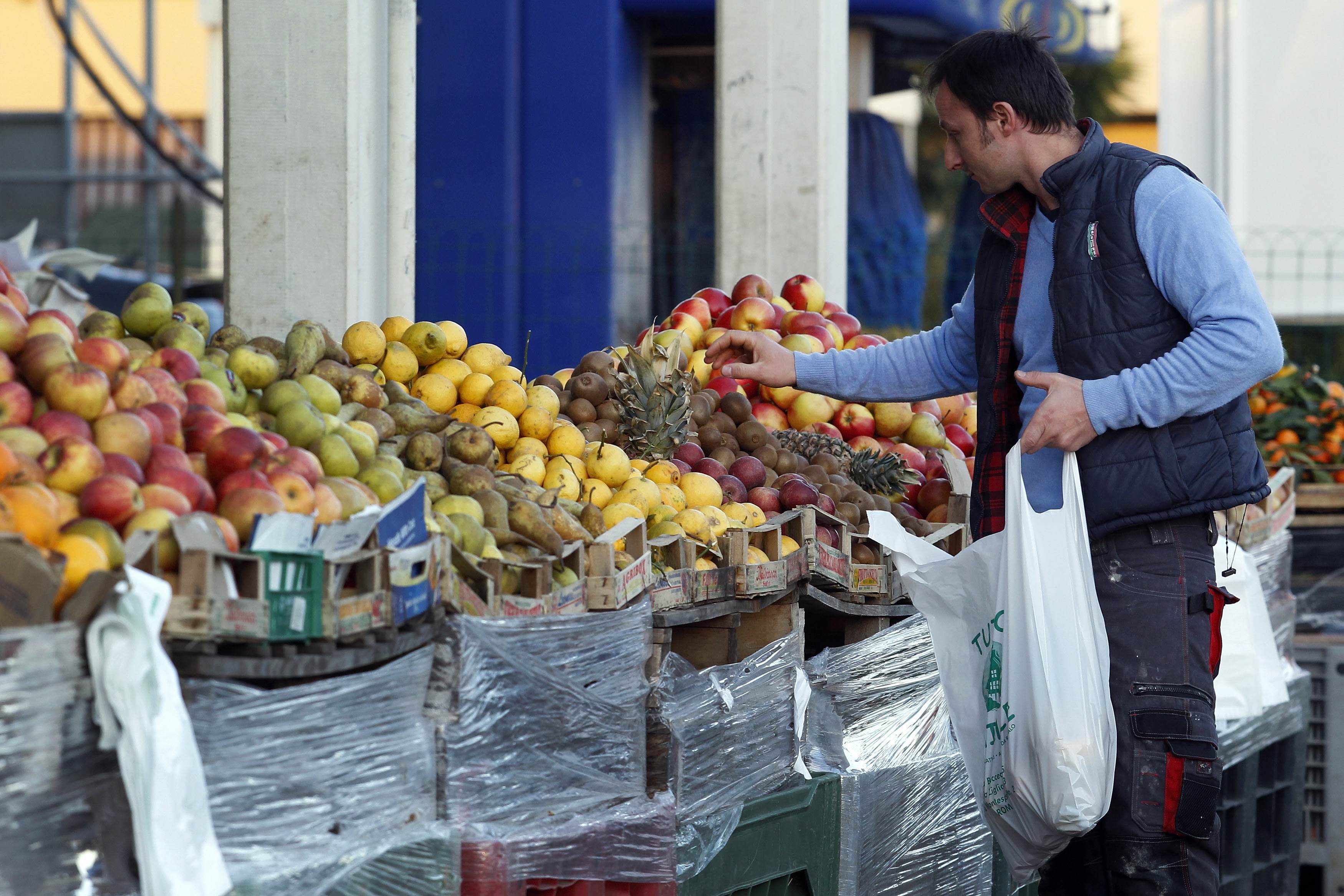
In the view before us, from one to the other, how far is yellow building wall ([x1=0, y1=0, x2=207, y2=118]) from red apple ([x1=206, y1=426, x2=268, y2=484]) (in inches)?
874

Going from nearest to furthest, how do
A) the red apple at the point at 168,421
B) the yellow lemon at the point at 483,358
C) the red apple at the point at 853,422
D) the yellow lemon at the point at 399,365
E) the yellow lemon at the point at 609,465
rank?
the red apple at the point at 168,421 < the yellow lemon at the point at 609,465 < the yellow lemon at the point at 399,365 < the yellow lemon at the point at 483,358 < the red apple at the point at 853,422

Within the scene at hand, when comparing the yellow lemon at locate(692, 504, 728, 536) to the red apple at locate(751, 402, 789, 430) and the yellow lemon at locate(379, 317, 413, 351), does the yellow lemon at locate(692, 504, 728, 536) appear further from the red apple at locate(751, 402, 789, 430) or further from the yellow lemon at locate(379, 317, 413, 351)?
the red apple at locate(751, 402, 789, 430)

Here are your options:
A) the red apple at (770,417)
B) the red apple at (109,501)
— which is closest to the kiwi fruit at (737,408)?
the red apple at (770,417)

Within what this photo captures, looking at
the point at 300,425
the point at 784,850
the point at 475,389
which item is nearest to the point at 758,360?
the point at 475,389

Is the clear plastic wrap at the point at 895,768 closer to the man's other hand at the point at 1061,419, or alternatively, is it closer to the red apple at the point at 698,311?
the man's other hand at the point at 1061,419

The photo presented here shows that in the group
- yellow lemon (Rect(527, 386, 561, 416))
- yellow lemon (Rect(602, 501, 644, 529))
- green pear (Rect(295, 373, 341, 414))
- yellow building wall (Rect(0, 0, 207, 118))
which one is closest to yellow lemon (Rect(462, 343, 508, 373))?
yellow lemon (Rect(527, 386, 561, 416))

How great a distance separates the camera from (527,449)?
11.9ft

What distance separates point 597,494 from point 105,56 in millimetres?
22077

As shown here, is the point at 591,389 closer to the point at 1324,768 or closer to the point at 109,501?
the point at 109,501

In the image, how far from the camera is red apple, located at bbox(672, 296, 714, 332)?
203 inches

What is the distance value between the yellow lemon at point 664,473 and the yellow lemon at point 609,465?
61 mm

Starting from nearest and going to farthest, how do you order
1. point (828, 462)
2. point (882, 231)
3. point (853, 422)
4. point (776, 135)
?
point (828, 462) → point (853, 422) → point (776, 135) → point (882, 231)

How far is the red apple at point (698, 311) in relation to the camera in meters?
5.16

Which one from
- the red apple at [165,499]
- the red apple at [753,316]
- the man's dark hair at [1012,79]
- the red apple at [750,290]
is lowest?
the red apple at [165,499]
